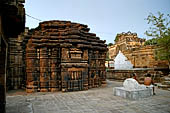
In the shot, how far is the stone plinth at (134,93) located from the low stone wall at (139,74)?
6.18m

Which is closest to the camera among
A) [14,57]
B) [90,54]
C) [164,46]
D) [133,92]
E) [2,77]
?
[2,77]

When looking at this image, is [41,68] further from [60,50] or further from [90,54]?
[90,54]

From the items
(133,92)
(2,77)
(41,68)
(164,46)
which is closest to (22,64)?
(41,68)

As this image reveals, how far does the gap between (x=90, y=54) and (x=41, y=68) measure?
12.6 feet

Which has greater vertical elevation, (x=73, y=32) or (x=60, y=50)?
(x=73, y=32)

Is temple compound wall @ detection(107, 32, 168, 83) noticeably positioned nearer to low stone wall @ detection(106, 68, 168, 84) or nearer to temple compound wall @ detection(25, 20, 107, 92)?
low stone wall @ detection(106, 68, 168, 84)

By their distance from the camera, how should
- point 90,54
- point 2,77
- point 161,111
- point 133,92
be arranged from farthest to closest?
1. point 90,54
2. point 133,92
3. point 161,111
4. point 2,77

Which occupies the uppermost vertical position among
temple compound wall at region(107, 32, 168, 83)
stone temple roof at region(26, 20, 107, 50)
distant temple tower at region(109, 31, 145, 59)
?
distant temple tower at region(109, 31, 145, 59)

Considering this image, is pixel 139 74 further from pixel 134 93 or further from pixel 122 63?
pixel 134 93

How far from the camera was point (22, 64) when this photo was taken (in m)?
12.5

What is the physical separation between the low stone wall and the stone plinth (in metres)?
6.18

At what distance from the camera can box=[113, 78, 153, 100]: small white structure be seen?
7.18m

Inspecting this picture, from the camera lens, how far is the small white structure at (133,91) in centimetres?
718

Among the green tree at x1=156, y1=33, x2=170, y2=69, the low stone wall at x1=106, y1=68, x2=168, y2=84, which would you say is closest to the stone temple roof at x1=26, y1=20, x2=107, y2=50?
the low stone wall at x1=106, y1=68, x2=168, y2=84
